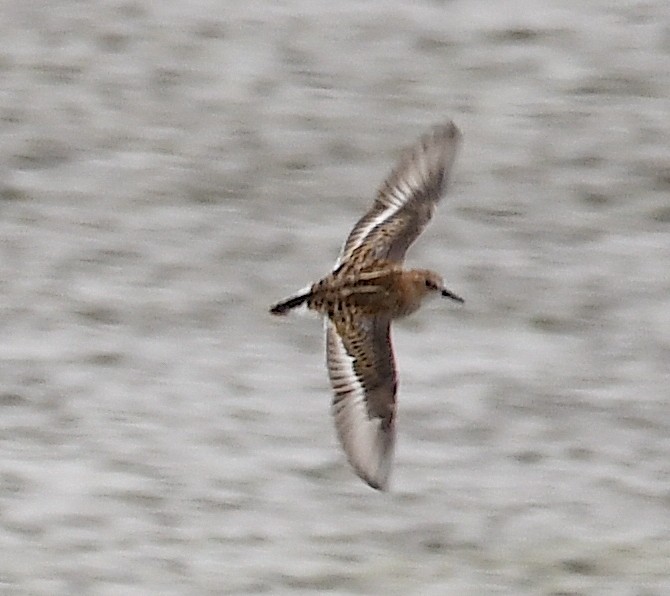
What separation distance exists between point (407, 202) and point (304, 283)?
1.77 metres

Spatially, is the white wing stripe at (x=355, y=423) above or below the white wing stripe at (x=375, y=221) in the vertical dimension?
below

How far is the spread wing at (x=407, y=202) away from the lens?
14.6ft

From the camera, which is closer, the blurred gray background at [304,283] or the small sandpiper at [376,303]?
the small sandpiper at [376,303]

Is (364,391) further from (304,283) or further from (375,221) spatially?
(304,283)

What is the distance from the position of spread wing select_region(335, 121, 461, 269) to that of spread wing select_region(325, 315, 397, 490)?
25 centimetres

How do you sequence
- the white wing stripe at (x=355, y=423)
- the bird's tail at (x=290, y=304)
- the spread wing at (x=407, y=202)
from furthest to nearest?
the spread wing at (x=407, y=202), the bird's tail at (x=290, y=304), the white wing stripe at (x=355, y=423)

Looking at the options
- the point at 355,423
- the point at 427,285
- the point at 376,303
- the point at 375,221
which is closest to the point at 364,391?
the point at 355,423

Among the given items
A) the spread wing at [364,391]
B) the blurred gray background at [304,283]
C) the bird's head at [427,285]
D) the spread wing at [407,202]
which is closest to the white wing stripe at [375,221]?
the spread wing at [407,202]

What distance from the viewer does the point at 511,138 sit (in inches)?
262

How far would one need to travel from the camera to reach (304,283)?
6.26 metres

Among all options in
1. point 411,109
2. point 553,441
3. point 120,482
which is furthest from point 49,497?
point 411,109

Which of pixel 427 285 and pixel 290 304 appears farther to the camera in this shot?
pixel 427 285

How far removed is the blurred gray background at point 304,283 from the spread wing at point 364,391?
1.16 metres

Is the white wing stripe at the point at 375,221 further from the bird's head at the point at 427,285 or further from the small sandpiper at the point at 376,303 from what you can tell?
the bird's head at the point at 427,285
